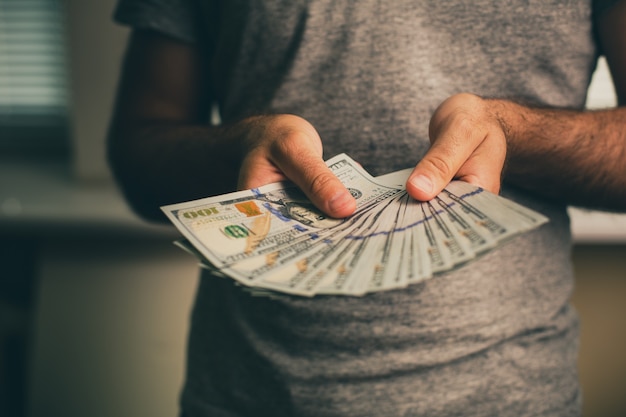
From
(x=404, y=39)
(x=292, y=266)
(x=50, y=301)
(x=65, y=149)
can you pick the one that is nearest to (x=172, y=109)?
(x=404, y=39)

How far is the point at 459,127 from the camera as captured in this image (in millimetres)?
527

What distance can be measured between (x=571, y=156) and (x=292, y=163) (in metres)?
0.36

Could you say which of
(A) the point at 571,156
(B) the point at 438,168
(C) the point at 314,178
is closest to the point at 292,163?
(C) the point at 314,178

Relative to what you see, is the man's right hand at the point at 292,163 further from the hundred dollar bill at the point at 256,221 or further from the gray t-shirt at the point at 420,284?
the gray t-shirt at the point at 420,284

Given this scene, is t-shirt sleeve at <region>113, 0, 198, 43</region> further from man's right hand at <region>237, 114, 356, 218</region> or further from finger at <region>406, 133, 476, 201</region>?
finger at <region>406, 133, 476, 201</region>

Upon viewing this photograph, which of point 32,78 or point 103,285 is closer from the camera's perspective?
point 103,285

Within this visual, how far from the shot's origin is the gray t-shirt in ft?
2.22

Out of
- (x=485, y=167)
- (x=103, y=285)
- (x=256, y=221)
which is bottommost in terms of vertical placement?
(x=103, y=285)

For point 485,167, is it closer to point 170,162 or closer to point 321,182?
point 321,182

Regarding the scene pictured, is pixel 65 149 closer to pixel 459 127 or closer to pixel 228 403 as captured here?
pixel 228 403

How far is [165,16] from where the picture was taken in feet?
2.69

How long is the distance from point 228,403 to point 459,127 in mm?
486

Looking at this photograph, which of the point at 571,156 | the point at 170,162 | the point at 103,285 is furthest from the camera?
the point at 103,285

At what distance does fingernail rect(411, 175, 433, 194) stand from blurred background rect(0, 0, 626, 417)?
3.49 ft
